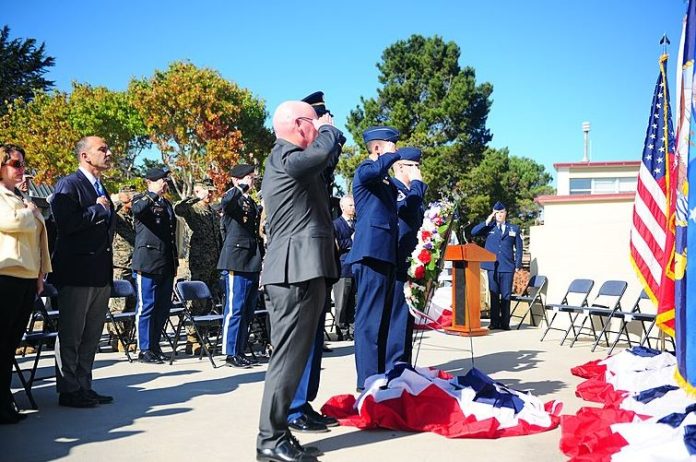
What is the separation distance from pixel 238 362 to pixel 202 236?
2.93 meters

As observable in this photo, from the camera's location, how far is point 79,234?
5.67m

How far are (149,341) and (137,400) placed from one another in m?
2.26

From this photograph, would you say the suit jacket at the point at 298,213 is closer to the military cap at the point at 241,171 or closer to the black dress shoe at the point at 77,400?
the black dress shoe at the point at 77,400

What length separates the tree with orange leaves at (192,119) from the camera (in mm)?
32219

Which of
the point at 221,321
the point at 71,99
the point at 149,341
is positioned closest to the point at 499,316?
the point at 221,321

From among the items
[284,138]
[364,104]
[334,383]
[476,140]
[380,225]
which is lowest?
[334,383]

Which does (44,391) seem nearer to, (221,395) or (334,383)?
(221,395)

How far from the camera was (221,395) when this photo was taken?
19.9 feet

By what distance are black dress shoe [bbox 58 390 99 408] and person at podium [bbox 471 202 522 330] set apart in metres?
8.55

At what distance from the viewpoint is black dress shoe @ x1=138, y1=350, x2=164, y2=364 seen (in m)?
7.96

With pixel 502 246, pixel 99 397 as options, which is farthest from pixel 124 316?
pixel 502 246

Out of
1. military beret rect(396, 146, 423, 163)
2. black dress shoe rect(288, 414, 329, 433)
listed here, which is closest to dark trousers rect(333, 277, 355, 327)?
military beret rect(396, 146, 423, 163)

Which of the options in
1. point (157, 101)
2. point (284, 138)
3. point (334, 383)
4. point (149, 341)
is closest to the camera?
point (284, 138)

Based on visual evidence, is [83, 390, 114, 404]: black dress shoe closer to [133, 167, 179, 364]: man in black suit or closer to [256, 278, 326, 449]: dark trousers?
[133, 167, 179, 364]: man in black suit
